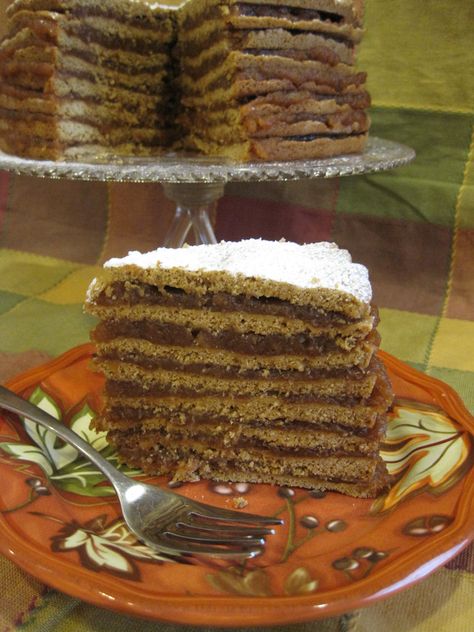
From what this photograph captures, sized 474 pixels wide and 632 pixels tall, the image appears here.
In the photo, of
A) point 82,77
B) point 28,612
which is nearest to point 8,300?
point 82,77

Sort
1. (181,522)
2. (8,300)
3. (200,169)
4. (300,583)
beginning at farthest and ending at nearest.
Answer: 1. (8,300)
2. (200,169)
3. (181,522)
4. (300,583)

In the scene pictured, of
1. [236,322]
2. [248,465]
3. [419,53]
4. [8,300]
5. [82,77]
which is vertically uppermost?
[419,53]

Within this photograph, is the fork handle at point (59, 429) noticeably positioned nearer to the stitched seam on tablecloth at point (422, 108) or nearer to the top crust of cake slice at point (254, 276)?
the top crust of cake slice at point (254, 276)

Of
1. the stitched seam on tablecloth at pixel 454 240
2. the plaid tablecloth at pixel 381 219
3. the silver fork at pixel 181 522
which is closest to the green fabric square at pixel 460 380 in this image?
the plaid tablecloth at pixel 381 219

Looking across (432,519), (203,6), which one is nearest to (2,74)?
(203,6)

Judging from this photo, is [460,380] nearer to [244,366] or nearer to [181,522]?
[244,366]

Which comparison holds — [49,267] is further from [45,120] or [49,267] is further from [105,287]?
[105,287]
